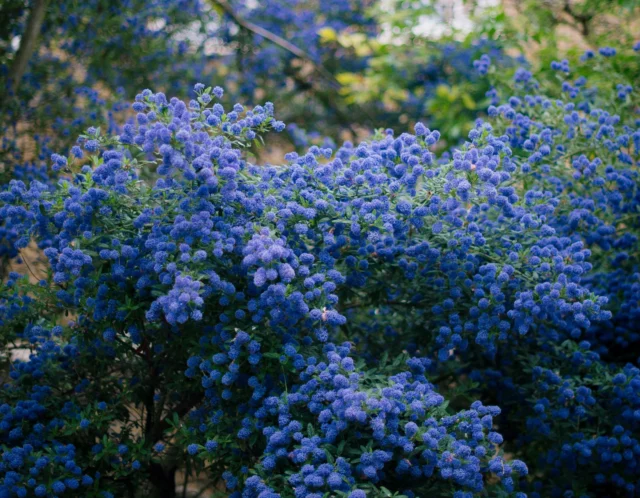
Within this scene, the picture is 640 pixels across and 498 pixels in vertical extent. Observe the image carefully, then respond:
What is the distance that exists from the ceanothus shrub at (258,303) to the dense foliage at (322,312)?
1cm

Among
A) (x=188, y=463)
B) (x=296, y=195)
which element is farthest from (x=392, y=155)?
(x=188, y=463)

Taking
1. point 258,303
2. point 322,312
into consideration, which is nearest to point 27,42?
point 258,303

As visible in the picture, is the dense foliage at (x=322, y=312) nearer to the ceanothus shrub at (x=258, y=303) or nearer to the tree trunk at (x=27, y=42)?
the ceanothus shrub at (x=258, y=303)

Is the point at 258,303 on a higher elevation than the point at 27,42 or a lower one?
lower

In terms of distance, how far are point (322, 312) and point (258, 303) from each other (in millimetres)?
229

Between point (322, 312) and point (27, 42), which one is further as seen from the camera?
point (27, 42)

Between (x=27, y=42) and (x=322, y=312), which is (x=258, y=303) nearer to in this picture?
(x=322, y=312)

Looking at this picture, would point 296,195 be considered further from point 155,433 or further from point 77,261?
point 155,433

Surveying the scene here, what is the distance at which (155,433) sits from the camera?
2.99 m

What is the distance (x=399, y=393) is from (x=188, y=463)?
1.05m

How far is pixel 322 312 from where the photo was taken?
247 centimetres

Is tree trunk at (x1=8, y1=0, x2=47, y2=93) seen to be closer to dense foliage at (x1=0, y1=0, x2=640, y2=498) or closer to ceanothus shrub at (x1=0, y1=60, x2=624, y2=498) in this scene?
dense foliage at (x1=0, y1=0, x2=640, y2=498)

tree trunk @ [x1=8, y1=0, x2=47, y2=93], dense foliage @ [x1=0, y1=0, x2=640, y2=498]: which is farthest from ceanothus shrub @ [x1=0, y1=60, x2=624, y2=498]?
tree trunk @ [x1=8, y1=0, x2=47, y2=93]

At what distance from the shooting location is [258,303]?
8.03ft
